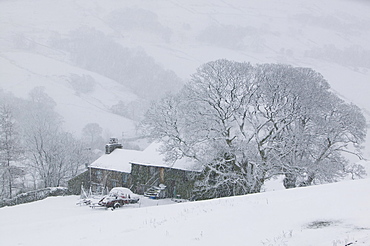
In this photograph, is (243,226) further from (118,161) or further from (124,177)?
(118,161)

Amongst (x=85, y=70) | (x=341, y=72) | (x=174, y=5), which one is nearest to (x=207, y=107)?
(x=341, y=72)

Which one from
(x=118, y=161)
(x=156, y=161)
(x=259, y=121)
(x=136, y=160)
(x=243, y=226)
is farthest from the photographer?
(x=118, y=161)

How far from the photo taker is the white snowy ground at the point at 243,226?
7098 mm

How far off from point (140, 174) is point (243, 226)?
26.5m

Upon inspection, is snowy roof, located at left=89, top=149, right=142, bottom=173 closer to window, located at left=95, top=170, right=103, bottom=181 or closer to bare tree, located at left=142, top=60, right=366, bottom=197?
window, located at left=95, top=170, right=103, bottom=181

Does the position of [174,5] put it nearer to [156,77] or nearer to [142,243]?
[156,77]

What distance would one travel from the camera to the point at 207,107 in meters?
24.8

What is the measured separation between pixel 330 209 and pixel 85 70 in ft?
439

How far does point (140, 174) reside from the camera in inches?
1336

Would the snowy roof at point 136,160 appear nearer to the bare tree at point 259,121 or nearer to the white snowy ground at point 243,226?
the bare tree at point 259,121

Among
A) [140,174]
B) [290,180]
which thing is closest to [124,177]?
[140,174]

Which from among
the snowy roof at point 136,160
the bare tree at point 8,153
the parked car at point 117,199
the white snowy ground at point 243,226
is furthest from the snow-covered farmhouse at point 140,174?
the white snowy ground at point 243,226

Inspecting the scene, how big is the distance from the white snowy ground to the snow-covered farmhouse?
15594 mm

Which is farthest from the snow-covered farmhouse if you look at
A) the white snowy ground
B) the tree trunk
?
the white snowy ground
